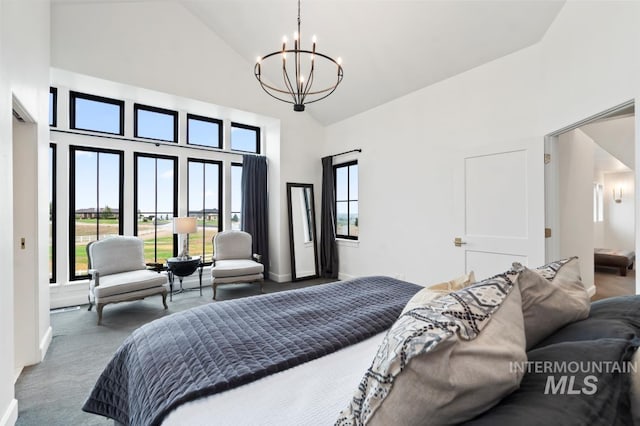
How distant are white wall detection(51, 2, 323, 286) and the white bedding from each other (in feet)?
14.0

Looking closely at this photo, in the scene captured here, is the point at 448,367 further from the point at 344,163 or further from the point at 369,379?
the point at 344,163

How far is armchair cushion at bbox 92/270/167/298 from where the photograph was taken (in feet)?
10.7

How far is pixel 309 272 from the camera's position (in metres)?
5.48

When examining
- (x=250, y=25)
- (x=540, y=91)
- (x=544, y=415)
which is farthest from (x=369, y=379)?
(x=250, y=25)

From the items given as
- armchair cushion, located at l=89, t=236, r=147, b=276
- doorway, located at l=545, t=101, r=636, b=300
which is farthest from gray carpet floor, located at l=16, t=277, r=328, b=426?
doorway, located at l=545, t=101, r=636, b=300

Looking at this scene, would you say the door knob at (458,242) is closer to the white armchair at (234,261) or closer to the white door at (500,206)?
the white door at (500,206)

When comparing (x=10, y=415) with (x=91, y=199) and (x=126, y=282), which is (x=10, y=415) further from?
(x=91, y=199)

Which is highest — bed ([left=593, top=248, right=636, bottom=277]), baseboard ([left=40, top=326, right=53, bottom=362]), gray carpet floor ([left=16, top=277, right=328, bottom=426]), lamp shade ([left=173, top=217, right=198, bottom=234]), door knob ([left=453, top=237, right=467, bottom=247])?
lamp shade ([left=173, top=217, right=198, bottom=234])

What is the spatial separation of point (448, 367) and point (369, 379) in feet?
0.60

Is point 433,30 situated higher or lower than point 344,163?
higher

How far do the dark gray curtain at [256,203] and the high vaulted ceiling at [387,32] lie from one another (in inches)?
63.0

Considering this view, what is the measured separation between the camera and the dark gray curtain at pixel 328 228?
5355mm

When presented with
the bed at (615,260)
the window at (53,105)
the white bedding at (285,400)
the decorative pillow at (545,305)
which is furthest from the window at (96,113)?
the bed at (615,260)

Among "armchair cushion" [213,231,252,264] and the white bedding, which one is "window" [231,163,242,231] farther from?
the white bedding
